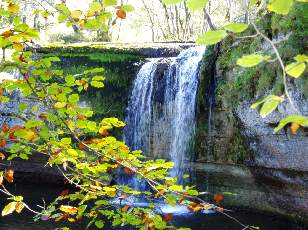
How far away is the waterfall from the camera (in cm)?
1023

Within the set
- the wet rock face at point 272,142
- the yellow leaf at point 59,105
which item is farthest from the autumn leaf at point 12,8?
the wet rock face at point 272,142

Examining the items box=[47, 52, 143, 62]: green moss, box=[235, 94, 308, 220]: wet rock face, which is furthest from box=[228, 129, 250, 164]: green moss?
box=[47, 52, 143, 62]: green moss

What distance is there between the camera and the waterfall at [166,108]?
10227 millimetres

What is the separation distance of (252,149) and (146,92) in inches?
144

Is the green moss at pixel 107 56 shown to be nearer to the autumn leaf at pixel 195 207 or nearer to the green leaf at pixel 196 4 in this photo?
the autumn leaf at pixel 195 207

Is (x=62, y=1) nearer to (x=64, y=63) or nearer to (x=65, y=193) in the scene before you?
(x=65, y=193)

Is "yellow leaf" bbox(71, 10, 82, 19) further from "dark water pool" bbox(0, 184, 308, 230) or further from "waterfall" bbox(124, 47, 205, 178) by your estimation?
"waterfall" bbox(124, 47, 205, 178)

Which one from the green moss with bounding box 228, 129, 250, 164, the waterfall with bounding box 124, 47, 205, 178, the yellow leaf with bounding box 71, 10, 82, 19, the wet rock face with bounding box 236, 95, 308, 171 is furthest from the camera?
the waterfall with bounding box 124, 47, 205, 178

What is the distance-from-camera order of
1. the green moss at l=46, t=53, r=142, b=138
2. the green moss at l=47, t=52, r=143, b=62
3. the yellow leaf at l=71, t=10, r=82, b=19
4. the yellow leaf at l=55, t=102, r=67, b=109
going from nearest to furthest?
the yellow leaf at l=71, t=10, r=82, b=19, the yellow leaf at l=55, t=102, r=67, b=109, the green moss at l=46, t=53, r=142, b=138, the green moss at l=47, t=52, r=143, b=62

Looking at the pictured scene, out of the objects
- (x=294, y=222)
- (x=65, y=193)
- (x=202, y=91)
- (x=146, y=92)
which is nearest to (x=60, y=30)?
(x=146, y=92)

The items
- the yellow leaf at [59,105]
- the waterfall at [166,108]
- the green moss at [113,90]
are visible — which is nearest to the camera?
the yellow leaf at [59,105]

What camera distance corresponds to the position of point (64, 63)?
42.7 feet

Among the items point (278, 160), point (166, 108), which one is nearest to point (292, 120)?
point (278, 160)

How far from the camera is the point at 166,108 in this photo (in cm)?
1087
